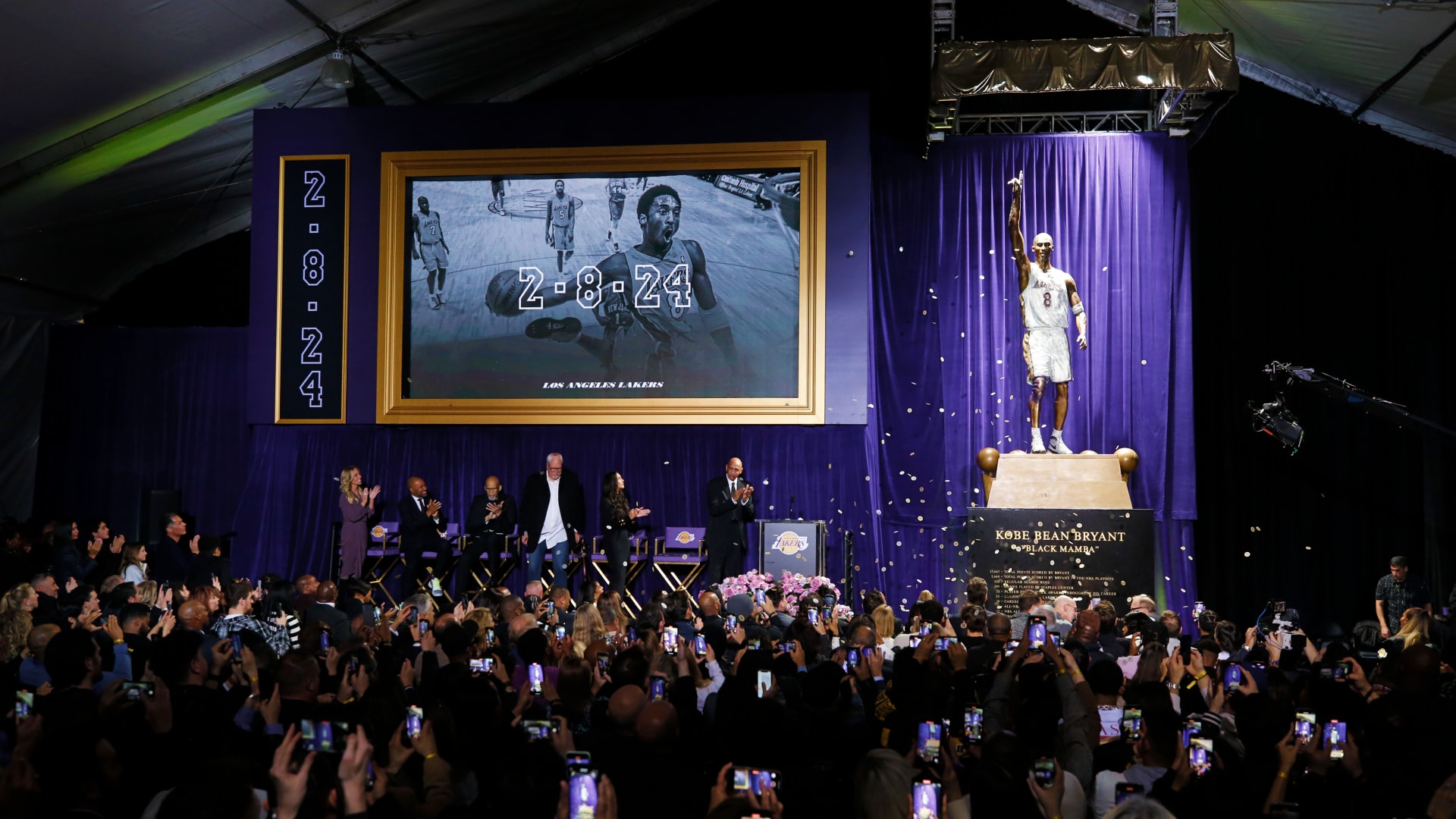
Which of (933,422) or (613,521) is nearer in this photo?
(613,521)

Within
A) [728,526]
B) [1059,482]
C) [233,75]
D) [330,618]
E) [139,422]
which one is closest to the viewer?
[330,618]

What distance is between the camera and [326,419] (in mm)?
13602

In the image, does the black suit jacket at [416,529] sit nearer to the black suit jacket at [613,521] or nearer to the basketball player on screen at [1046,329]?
the black suit jacket at [613,521]

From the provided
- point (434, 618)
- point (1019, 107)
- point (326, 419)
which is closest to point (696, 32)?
point (1019, 107)

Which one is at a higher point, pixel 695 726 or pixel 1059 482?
pixel 1059 482

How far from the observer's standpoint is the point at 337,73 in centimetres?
1270

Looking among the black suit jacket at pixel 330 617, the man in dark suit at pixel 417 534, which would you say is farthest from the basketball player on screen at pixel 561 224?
the black suit jacket at pixel 330 617

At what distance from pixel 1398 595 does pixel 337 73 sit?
1047 cm

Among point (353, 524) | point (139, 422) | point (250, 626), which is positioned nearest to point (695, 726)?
point (250, 626)

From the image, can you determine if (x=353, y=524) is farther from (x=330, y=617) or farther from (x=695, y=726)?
(x=695, y=726)

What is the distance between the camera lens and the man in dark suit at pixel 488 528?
41.8 feet

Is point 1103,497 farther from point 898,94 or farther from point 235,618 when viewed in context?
point 235,618

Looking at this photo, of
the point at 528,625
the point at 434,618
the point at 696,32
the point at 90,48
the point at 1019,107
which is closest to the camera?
the point at 528,625

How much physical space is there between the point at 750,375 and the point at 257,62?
548 centimetres
